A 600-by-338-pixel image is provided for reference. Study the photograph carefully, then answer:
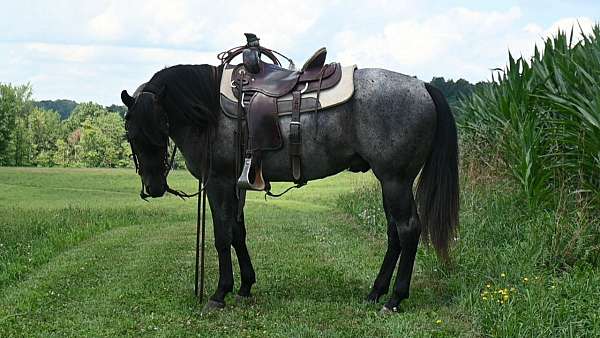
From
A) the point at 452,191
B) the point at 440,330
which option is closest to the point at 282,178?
the point at 452,191

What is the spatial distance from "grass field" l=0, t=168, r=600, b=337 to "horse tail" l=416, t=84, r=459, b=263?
1.74 ft

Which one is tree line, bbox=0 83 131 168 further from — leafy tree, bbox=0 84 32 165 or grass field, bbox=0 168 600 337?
grass field, bbox=0 168 600 337

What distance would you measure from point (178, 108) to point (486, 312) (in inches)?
109

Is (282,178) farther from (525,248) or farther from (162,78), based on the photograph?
(525,248)

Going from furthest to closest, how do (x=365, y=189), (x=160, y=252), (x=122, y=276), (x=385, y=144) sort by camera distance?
(x=365, y=189) < (x=160, y=252) < (x=122, y=276) < (x=385, y=144)

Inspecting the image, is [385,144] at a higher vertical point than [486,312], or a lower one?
higher

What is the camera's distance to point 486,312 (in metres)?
4.55

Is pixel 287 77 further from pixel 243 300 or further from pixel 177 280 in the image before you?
pixel 177 280

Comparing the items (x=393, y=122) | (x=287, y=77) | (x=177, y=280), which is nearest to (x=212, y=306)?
(x=177, y=280)

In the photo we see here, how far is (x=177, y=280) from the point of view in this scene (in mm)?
6566

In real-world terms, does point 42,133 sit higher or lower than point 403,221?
higher

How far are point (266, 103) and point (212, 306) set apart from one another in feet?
5.54

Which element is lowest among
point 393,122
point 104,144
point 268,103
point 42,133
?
point 393,122

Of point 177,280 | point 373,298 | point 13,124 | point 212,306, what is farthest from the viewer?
point 13,124
